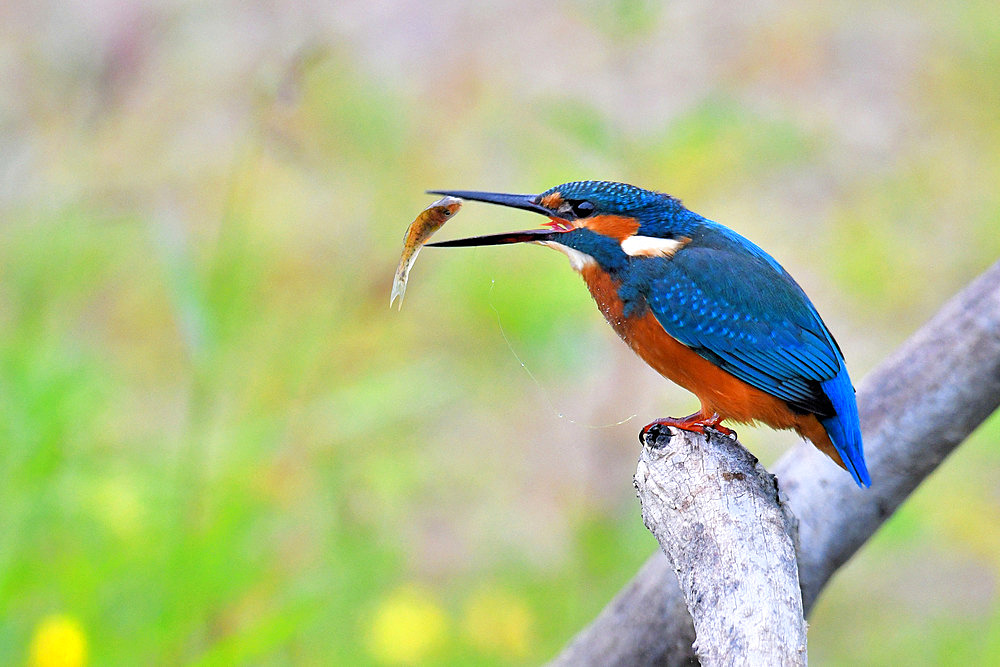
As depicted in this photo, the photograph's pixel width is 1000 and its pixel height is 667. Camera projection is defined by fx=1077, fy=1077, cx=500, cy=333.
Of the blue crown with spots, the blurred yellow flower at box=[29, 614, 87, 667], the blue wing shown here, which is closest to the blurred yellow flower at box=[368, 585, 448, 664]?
the blurred yellow flower at box=[29, 614, 87, 667]

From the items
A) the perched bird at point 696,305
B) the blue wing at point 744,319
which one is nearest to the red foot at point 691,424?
the perched bird at point 696,305

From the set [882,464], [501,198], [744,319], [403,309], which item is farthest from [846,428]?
[403,309]

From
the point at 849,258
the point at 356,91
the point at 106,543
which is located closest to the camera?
the point at 106,543

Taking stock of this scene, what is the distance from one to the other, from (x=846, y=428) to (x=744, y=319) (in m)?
0.30

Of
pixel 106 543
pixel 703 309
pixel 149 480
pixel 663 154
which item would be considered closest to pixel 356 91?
pixel 663 154

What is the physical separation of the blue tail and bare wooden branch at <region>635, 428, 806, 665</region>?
205mm

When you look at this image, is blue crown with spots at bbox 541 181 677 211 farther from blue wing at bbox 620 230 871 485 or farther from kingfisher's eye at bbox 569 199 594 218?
blue wing at bbox 620 230 871 485

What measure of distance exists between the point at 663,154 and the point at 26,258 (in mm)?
1814

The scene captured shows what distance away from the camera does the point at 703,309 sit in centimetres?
203

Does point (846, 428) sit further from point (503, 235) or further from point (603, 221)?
point (503, 235)

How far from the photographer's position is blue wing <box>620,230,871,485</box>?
2010 mm

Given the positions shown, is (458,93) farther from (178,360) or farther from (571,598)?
(571,598)

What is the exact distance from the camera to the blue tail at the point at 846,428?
6.02 ft

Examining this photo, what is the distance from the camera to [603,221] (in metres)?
2.07
